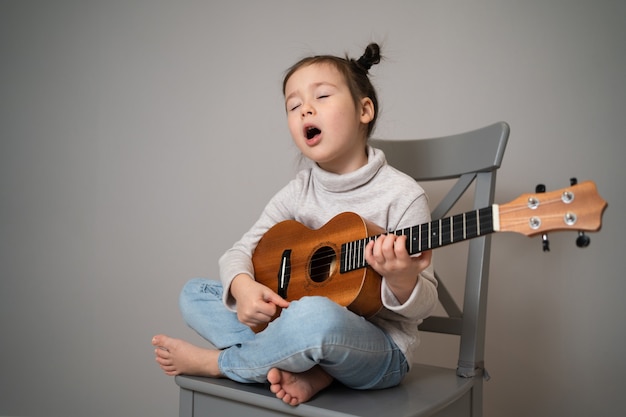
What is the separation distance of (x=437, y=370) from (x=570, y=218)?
594 millimetres

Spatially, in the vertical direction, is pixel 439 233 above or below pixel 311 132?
below

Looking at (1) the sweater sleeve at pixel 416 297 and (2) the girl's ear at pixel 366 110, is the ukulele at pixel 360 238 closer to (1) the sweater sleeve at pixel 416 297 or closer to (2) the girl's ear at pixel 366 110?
(1) the sweater sleeve at pixel 416 297

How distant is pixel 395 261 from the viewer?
0.93m

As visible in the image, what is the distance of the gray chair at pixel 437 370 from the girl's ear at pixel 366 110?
0.18 metres

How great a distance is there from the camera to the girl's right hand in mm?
1068

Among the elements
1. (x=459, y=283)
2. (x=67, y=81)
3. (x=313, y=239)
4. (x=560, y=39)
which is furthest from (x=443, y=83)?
(x=67, y=81)

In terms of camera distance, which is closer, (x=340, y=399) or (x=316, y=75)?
(x=340, y=399)

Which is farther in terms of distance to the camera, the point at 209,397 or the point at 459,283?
the point at 459,283

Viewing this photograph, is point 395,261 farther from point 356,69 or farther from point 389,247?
point 356,69

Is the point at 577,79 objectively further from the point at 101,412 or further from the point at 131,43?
the point at 101,412

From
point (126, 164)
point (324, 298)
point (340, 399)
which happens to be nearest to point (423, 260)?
point (324, 298)

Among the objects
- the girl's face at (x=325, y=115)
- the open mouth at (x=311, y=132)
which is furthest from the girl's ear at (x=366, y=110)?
the open mouth at (x=311, y=132)

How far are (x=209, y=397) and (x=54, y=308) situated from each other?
1.10 meters

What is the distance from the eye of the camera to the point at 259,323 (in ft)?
3.61
